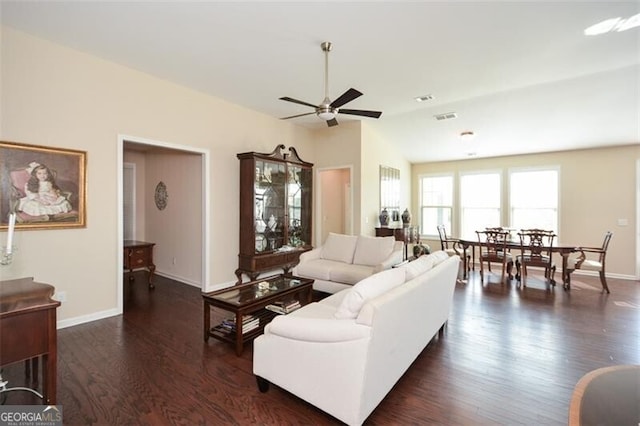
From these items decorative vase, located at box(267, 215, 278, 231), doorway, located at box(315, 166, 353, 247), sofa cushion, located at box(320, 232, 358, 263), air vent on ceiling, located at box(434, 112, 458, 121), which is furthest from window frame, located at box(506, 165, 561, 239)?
decorative vase, located at box(267, 215, 278, 231)

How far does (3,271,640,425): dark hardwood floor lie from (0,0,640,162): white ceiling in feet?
10.2

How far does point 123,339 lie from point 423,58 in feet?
14.8

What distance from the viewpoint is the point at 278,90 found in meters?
4.38

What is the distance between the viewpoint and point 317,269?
14.2ft

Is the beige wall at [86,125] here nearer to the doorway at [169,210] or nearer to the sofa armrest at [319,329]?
the doorway at [169,210]

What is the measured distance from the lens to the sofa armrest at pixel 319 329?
165cm

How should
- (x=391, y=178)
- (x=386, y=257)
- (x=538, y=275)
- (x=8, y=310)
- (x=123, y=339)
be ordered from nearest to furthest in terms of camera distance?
(x=8, y=310) < (x=123, y=339) < (x=386, y=257) < (x=538, y=275) < (x=391, y=178)

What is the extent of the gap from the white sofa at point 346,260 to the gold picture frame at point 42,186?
9.74ft

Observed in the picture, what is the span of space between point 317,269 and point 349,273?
542 mm

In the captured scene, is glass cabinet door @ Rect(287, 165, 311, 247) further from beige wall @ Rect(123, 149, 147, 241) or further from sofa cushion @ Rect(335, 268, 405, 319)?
sofa cushion @ Rect(335, 268, 405, 319)

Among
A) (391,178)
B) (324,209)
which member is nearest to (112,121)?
(324,209)

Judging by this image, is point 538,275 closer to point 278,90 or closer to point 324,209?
point 324,209

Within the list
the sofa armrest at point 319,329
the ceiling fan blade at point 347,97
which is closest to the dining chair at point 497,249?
the ceiling fan blade at point 347,97

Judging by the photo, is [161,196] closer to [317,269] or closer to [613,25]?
[317,269]
